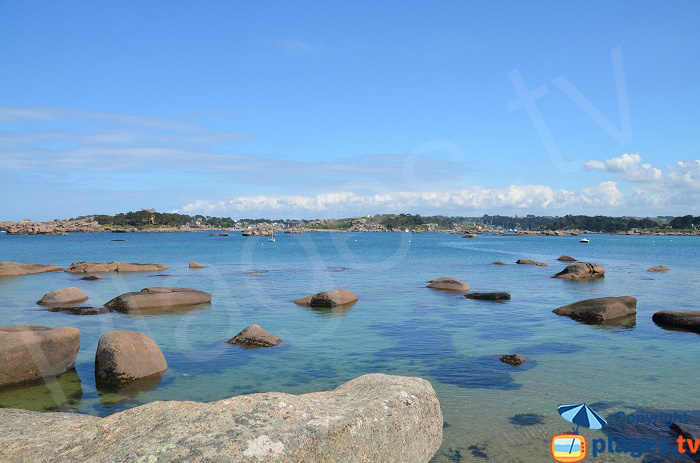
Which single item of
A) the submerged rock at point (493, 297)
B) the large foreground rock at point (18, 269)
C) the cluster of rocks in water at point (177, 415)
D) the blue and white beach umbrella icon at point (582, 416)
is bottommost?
the large foreground rock at point (18, 269)

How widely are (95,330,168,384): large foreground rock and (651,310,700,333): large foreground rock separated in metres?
26.4

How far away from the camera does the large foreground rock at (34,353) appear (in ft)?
53.3

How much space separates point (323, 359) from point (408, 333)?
21.2ft

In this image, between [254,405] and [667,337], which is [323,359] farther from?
[667,337]

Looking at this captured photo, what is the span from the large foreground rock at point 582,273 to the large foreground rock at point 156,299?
3796 centimetres

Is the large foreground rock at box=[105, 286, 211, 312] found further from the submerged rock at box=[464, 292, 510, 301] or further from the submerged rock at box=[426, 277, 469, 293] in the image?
the submerged rock at box=[464, 292, 510, 301]

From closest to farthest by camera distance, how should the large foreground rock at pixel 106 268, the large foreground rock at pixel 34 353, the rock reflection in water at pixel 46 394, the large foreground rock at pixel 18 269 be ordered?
the rock reflection in water at pixel 46 394, the large foreground rock at pixel 34 353, the large foreground rock at pixel 18 269, the large foreground rock at pixel 106 268

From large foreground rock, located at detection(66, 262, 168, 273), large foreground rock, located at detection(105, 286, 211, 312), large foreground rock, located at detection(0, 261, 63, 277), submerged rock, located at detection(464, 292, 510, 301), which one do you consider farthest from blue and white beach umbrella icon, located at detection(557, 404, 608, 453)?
large foreground rock, located at detection(0, 261, 63, 277)

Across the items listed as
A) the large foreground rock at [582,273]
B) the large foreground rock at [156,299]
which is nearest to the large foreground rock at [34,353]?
the large foreground rock at [156,299]

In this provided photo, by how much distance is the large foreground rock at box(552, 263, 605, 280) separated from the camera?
51344mm

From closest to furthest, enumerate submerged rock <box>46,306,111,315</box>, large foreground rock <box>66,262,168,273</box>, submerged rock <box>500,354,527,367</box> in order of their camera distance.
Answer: submerged rock <box>500,354,527,367</box>, submerged rock <box>46,306,111,315</box>, large foreground rock <box>66,262,168,273</box>

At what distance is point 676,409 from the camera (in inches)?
553

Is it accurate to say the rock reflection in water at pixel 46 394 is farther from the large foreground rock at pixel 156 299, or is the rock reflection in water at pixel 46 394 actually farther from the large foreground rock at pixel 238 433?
the large foreground rock at pixel 156 299

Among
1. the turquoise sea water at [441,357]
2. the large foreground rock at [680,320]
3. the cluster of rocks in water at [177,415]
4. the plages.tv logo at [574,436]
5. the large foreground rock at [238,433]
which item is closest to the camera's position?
the large foreground rock at [238,433]
